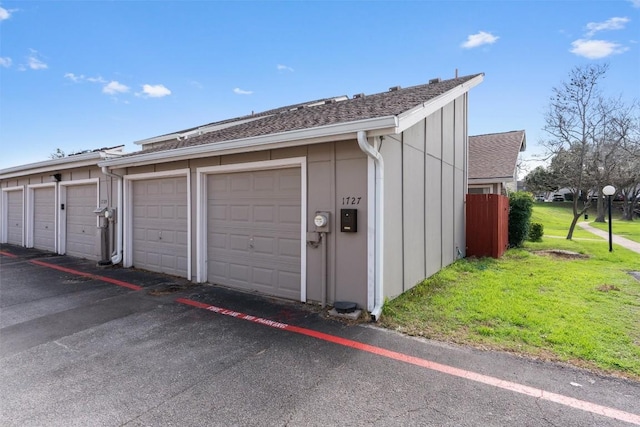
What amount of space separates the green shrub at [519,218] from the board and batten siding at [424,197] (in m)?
3.35

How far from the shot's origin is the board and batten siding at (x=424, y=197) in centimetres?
525

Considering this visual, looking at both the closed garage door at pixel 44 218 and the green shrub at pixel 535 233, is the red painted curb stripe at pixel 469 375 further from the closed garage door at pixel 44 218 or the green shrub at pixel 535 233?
the green shrub at pixel 535 233

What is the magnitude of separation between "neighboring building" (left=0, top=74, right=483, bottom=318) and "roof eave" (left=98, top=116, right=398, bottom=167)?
0.06 feet

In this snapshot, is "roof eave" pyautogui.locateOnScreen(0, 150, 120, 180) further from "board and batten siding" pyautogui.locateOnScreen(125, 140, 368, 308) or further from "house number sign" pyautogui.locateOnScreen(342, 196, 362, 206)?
"house number sign" pyautogui.locateOnScreen(342, 196, 362, 206)

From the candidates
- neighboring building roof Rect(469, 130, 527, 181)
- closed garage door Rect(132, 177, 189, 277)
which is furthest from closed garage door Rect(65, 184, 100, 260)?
neighboring building roof Rect(469, 130, 527, 181)

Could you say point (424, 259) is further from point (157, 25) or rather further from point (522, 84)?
point (157, 25)

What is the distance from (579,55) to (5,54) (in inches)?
857

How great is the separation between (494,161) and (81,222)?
16081 mm

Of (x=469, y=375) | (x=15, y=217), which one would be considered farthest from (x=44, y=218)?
(x=469, y=375)

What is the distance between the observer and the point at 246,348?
3750 millimetres

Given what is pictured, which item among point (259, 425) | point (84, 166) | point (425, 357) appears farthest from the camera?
point (84, 166)

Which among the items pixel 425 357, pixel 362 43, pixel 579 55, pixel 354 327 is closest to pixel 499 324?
pixel 425 357

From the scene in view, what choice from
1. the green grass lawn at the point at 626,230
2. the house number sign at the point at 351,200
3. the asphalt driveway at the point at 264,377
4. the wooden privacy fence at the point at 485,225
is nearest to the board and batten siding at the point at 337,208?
the house number sign at the point at 351,200

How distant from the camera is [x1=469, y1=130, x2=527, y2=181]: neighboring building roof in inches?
535
